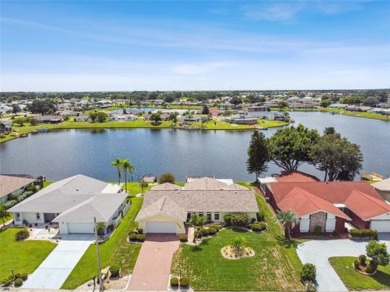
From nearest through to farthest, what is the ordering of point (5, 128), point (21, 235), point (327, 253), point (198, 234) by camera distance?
point (327, 253)
point (21, 235)
point (198, 234)
point (5, 128)

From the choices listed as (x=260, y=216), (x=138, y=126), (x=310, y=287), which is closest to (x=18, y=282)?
(x=310, y=287)

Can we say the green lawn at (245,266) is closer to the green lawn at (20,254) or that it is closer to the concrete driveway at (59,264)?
the concrete driveway at (59,264)

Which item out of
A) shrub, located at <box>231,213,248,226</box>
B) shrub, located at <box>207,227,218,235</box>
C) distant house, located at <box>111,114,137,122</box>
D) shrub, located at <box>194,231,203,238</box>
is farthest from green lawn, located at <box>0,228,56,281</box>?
distant house, located at <box>111,114,137,122</box>

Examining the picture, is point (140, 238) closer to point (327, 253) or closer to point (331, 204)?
point (327, 253)

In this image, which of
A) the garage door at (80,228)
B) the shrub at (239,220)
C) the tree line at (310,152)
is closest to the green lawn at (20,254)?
the garage door at (80,228)

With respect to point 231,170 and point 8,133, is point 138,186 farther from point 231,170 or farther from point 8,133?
point 8,133

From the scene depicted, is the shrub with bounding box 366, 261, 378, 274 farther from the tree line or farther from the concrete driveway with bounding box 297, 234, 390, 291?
the tree line
